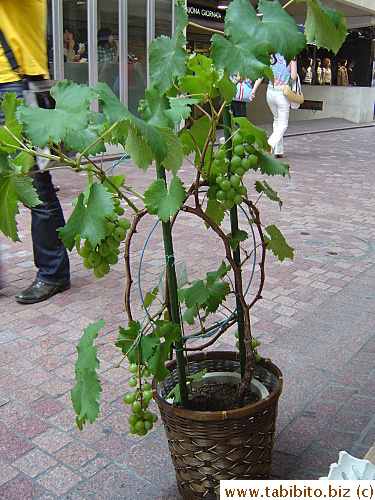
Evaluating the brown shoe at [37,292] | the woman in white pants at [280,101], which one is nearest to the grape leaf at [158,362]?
the brown shoe at [37,292]

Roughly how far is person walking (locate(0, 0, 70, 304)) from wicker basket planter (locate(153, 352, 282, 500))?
1924mm

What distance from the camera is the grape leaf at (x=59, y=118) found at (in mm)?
1565

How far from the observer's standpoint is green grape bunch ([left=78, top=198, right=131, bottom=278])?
1868 mm

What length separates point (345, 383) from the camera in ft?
10.4

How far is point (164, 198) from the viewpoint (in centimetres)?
181

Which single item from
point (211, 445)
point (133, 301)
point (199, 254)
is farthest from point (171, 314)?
point (199, 254)

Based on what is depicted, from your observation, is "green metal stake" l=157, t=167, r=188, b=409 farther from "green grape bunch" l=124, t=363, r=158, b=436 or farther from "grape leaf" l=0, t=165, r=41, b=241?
"grape leaf" l=0, t=165, r=41, b=241

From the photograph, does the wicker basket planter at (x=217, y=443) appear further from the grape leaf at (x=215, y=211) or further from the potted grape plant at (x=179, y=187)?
the grape leaf at (x=215, y=211)

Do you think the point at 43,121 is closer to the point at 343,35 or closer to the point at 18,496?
the point at 343,35

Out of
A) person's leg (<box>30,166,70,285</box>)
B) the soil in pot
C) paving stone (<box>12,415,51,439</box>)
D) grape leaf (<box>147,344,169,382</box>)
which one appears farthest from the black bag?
grape leaf (<box>147,344,169,382</box>)

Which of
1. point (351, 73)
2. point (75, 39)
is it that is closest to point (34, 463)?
point (75, 39)

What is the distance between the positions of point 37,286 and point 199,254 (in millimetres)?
1523

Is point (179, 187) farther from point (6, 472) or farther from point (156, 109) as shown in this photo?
point (6, 472)

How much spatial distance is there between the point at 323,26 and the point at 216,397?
1.32m
